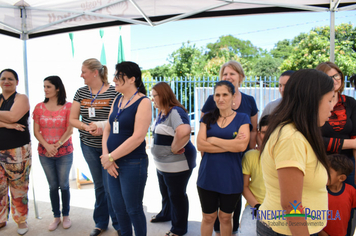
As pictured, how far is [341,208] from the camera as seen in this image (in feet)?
6.02

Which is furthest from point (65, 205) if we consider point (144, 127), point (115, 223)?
point (144, 127)

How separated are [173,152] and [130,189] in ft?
2.14

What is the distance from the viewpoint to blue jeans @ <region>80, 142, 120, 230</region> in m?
2.72

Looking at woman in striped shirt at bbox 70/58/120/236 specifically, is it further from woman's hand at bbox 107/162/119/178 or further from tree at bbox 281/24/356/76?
tree at bbox 281/24/356/76

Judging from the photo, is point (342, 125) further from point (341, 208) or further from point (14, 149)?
point (14, 149)

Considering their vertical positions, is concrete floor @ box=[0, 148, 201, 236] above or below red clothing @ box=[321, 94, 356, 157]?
below

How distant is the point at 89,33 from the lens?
4707mm

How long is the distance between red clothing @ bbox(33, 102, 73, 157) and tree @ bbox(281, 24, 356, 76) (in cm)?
1697

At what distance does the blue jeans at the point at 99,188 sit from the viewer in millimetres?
2723

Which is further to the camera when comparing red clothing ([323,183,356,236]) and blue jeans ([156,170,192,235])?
blue jeans ([156,170,192,235])

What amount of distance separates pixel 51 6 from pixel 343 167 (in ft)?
11.5

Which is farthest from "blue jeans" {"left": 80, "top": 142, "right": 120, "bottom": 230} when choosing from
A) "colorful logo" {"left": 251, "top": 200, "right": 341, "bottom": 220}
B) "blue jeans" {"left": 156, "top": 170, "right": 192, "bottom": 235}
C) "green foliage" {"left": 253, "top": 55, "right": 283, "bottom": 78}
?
"green foliage" {"left": 253, "top": 55, "right": 283, "bottom": 78}

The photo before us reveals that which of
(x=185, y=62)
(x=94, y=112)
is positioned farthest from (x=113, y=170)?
(x=185, y=62)

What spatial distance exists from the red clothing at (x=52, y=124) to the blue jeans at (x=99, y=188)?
389 mm
